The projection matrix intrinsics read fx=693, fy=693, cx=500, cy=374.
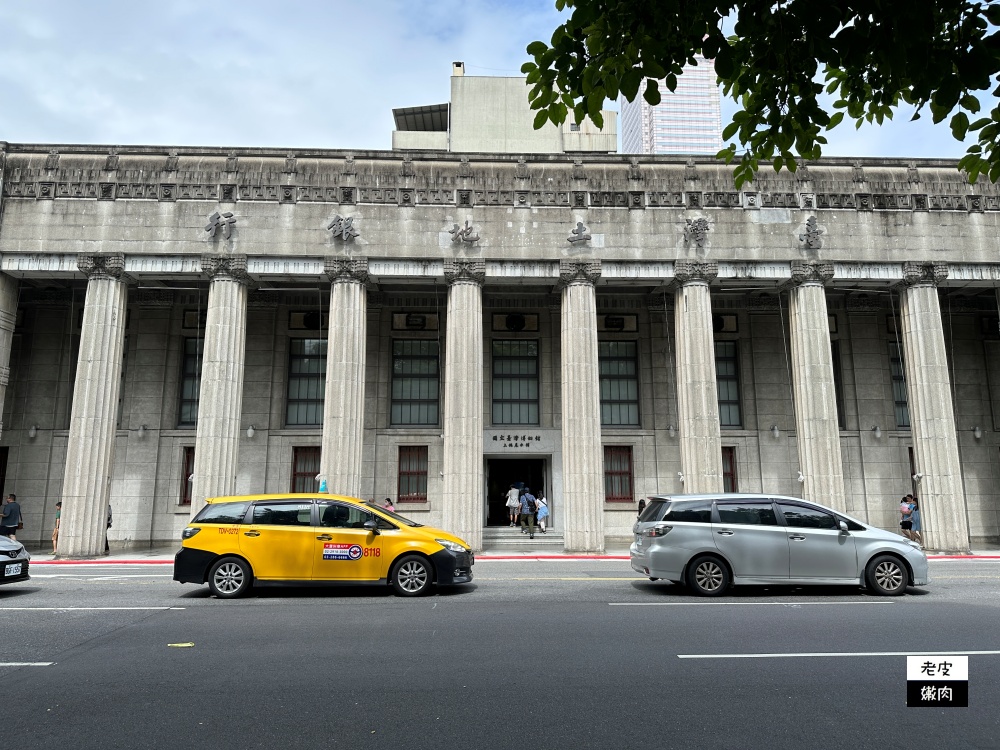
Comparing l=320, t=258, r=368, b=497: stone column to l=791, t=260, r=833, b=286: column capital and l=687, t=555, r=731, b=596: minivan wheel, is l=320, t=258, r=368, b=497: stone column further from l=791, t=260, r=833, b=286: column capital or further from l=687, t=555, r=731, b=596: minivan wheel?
l=791, t=260, r=833, b=286: column capital

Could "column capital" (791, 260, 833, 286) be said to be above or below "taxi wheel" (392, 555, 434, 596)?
above

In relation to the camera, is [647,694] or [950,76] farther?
[647,694]

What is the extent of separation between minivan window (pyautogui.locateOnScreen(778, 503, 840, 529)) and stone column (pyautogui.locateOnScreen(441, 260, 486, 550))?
11.2 meters

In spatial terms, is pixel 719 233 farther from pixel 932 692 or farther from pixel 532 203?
pixel 932 692

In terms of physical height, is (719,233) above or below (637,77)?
above

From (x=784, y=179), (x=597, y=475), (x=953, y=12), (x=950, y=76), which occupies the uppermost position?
(x=784, y=179)

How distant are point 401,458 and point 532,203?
10332 millimetres

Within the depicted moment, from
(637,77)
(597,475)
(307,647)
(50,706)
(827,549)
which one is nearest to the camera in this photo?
(637,77)

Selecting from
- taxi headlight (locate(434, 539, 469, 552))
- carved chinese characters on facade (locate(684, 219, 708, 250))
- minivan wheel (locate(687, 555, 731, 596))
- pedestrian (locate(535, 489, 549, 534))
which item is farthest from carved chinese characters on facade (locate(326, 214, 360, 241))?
minivan wheel (locate(687, 555, 731, 596))

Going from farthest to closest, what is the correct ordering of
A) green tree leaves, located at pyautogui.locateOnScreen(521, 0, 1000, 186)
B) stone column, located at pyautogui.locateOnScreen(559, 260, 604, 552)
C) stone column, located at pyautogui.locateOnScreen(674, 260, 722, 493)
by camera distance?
1. stone column, located at pyautogui.locateOnScreen(674, 260, 722, 493)
2. stone column, located at pyautogui.locateOnScreen(559, 260, 604, 552)
3. green tree leaves, located at pyautogui.locateOnScreen(521, 0, 1000, 186)

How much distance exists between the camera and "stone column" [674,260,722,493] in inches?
866

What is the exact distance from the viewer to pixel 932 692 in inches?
207

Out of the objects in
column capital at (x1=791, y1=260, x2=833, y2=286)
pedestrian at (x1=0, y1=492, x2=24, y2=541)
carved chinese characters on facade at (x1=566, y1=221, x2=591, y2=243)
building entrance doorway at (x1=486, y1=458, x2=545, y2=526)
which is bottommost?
pedestrian at (x1=0, y1=492, x2=24, y2=541)

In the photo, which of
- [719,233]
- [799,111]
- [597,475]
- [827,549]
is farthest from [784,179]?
[799,111]
